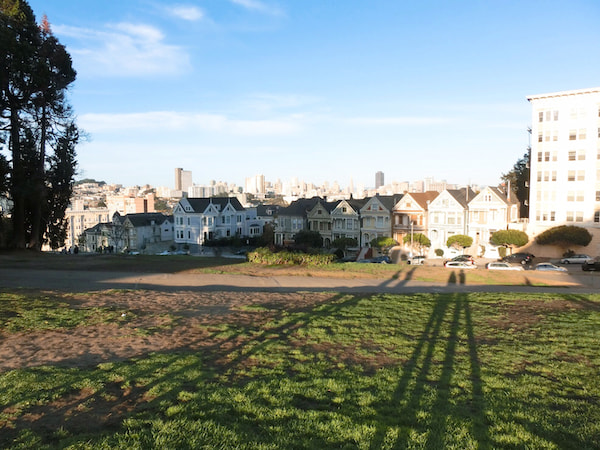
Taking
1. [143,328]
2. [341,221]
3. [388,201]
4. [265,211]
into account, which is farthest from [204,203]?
[143,328]

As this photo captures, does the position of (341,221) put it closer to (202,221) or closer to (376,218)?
(376,218)

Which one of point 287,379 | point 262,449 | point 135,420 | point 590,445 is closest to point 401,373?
point 287,379

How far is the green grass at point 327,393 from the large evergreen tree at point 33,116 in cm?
2571

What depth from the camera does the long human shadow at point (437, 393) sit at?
5758 millimetres

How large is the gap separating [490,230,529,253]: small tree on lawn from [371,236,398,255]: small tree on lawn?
11.9 m

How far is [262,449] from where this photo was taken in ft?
17.3

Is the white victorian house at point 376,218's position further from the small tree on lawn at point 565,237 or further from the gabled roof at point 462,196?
the small tree on lawn at point 565,237

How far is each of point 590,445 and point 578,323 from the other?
8.19 m

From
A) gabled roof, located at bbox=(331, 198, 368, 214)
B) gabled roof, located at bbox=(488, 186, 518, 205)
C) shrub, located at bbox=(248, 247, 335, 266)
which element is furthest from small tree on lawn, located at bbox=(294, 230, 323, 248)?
shrub, located at bbox=(248, 247, 335, 266)

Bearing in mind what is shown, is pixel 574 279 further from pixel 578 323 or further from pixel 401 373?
pixel 401 373

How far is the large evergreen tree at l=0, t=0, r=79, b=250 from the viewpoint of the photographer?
97.9 feet

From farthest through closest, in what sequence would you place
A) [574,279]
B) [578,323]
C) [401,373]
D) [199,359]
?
[574,279], [578,323], [199,359], [401,373]

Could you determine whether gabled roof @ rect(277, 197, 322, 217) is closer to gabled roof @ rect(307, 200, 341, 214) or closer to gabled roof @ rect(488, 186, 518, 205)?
gabled roof @ rect(307, 200, 341, 214)

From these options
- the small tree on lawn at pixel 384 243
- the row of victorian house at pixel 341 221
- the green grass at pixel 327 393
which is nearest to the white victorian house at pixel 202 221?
the row of victorian house at pixel 341 221
